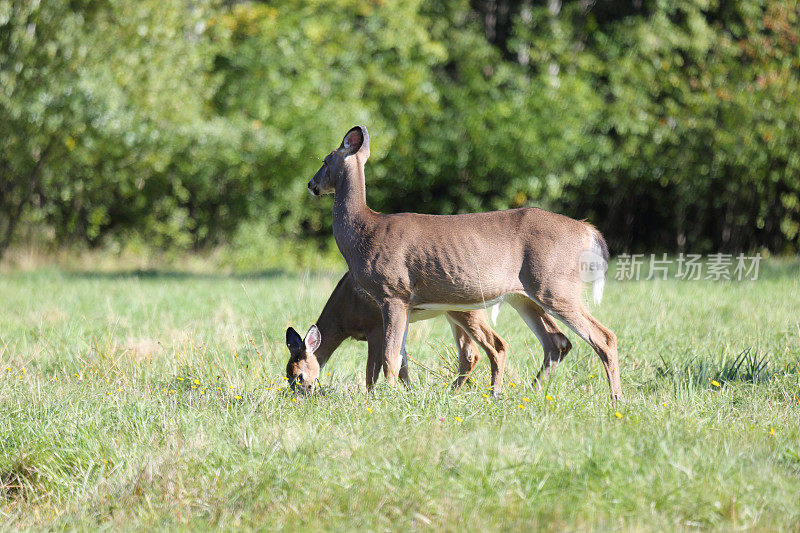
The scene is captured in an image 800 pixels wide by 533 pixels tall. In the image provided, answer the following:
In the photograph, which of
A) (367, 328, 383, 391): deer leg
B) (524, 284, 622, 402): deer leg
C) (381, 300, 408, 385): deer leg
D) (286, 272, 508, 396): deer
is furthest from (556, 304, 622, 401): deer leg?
(367, 328, 383, 391): deer leg

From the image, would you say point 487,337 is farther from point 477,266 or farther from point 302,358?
point 302,358

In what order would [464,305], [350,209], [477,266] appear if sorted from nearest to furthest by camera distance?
[477,266] → [464,305] → [350,209]

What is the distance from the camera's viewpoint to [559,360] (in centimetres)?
617

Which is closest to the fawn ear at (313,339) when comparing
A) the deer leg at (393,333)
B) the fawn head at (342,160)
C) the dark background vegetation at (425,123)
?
the deer leg at (393,333)

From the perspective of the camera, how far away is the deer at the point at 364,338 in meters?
6.15

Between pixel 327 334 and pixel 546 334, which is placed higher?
pixel 546 334

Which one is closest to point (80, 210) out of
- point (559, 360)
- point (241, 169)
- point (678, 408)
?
point (241, 169)

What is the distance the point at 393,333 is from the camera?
5.70m

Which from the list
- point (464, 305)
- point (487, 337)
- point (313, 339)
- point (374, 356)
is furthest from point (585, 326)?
point (313, 339)

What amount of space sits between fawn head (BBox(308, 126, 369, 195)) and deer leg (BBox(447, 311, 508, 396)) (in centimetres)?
120

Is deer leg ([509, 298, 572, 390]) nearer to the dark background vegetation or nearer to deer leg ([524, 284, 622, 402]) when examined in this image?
deer leg ([524, 284, 622, 402])

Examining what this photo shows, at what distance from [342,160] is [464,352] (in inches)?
61.1

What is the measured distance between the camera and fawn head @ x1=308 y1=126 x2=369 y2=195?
239 inches

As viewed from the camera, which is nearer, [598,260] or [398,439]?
[398,439]
